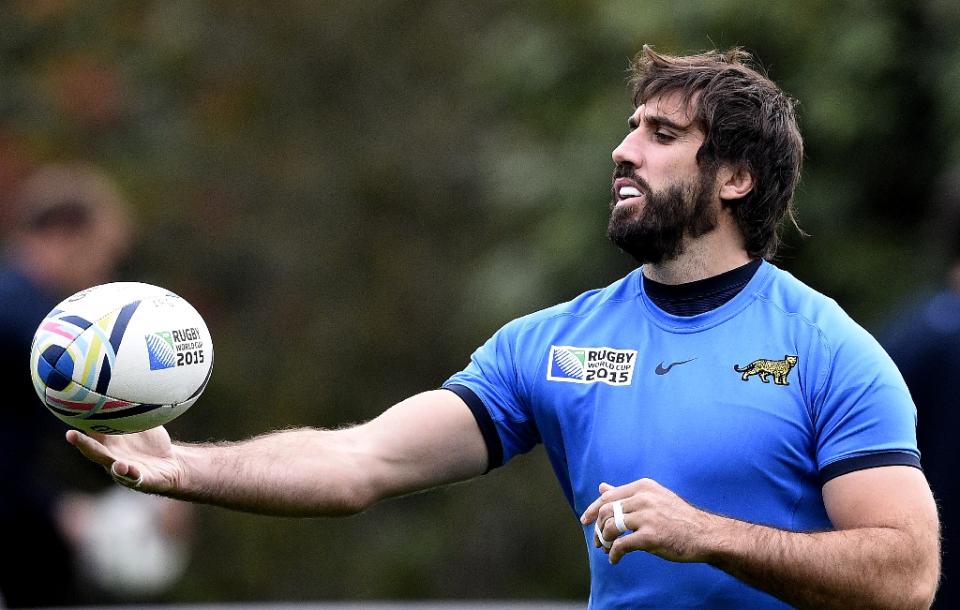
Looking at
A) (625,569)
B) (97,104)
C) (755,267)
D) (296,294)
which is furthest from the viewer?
(296,294)

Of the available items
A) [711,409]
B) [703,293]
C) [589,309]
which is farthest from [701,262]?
[711,409]

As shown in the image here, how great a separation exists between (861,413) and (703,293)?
0.72 metres

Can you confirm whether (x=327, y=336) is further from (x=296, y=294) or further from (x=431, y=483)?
(x=431, y=483)

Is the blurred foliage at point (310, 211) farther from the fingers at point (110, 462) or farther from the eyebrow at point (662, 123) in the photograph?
the fingers at point (110, 462)

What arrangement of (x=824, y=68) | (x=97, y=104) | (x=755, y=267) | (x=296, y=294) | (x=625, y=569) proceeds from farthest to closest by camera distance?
(x=296, y=294) < (x=97, y=104) < (x=824, y=68) < (x=755, y=267) < (x=625, y=569)

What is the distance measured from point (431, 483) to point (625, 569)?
2.45 feet

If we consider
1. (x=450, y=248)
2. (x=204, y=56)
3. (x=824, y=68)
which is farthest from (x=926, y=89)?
(x=204, y=56)

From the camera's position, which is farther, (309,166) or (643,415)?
(309,166)

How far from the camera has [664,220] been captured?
521 cm

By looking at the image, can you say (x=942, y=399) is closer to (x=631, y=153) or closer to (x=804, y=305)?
(x=804, y=305)

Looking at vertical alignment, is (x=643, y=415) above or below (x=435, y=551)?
above

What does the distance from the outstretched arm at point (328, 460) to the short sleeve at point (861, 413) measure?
3.85ft

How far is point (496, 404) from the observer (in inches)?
212

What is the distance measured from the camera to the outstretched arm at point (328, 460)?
16.6 feet
